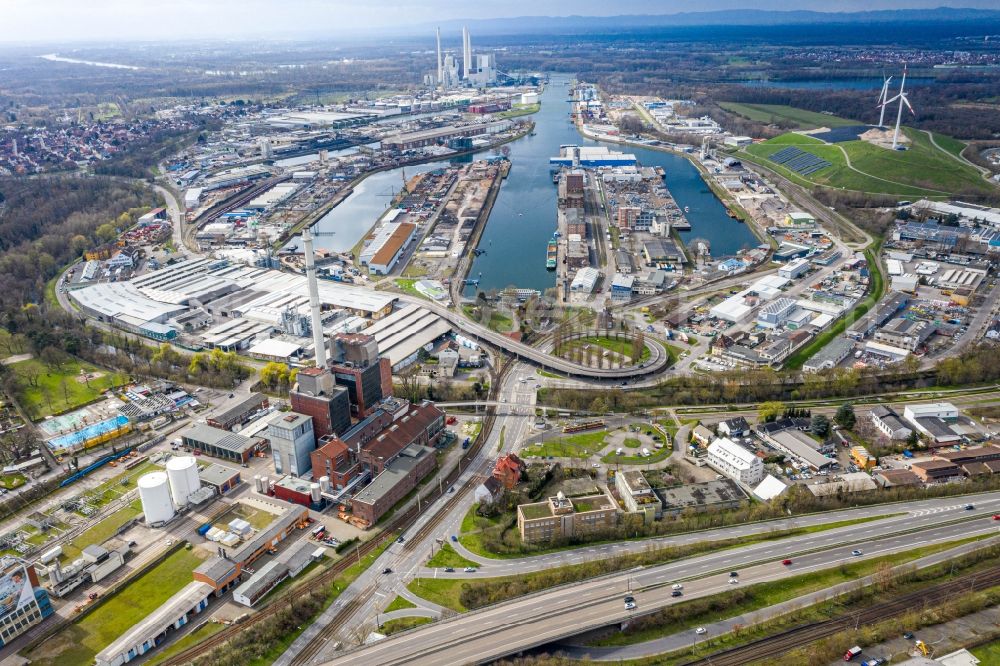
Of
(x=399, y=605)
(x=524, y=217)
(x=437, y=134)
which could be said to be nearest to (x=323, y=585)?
(x=399, y=605)

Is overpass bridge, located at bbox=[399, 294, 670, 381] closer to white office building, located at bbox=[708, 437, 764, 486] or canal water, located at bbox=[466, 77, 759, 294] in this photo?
canal water, located at bbox=[466, 77, 759, 294]

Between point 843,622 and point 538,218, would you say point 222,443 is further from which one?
point 538,218

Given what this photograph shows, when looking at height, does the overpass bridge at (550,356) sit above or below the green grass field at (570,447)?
above

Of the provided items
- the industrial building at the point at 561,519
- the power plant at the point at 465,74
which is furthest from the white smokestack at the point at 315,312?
the power plant at the point at 465,74

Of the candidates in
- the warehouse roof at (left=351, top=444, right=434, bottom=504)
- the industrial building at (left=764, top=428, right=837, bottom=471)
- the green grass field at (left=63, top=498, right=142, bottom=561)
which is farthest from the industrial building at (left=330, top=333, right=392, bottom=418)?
the industrial building at (left=764, top=428, right=837, bottom=471)

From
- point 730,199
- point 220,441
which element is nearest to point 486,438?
point 220,441

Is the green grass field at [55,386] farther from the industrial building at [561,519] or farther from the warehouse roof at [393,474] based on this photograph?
the industrial building at [561,519]

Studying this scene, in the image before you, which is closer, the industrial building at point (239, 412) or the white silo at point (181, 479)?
the white silo at point (181, 479)

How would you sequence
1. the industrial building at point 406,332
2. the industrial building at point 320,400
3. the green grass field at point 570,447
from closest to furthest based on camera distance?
1. the industrial building at point 320,400
2. the green grass field at point 570,447
3. the industrial building at point 406,332
